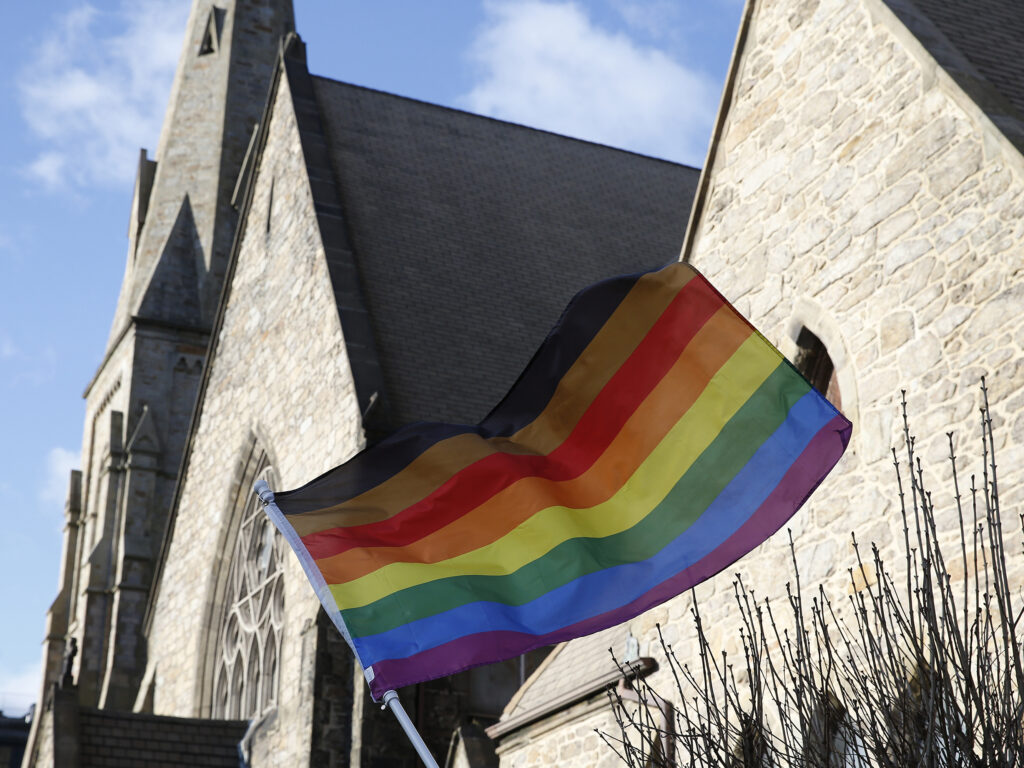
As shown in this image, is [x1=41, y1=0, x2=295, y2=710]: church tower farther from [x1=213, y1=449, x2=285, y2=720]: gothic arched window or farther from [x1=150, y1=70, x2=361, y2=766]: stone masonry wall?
[x1=213, y1=449, x2=285, y2=720]: gothic arched window

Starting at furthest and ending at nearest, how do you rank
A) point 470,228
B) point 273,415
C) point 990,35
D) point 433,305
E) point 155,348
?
point 155,348 < point 470,228 < point 273,415 < point 433,305 < point 990,35

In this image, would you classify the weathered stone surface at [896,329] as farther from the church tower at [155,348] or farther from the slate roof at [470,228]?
the church tower at [155,348]

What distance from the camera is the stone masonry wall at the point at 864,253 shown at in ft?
26.3

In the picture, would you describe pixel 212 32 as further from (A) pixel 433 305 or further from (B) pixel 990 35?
(B) pixel 990 35

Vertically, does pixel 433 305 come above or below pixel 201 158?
below

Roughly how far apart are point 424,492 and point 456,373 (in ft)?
32.2

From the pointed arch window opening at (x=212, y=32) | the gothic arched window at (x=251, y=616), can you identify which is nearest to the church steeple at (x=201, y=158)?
the pointed arch window opening at (x=212, y=32)

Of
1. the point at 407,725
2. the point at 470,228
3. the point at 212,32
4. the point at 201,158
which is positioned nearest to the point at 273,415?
the point at 470,228

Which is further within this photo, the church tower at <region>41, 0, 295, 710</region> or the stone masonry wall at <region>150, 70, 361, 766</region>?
the church tower at <region>41, 0, 295, 710</region>

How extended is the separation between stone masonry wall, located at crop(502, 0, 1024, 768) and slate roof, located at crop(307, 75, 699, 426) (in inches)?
229

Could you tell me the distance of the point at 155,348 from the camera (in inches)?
1110

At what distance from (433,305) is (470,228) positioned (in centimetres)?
239

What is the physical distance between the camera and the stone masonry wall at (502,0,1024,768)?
8.03m

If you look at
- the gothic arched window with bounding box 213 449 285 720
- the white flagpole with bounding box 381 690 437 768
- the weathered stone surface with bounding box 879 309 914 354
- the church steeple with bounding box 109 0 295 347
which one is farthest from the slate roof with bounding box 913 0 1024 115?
the church steeple with bounding box 109 0 295 347
